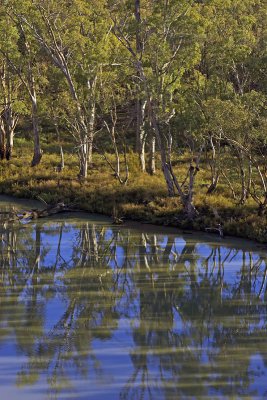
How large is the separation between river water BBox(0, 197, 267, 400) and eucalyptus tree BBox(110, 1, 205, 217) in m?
3.94

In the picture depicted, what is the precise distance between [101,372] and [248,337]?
2878 mm

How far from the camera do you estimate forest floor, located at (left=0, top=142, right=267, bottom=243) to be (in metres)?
19.8

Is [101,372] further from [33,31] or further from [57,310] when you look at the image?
[33,31]

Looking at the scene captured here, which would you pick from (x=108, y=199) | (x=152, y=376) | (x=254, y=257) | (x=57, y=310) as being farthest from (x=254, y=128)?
(x=152, y=376)

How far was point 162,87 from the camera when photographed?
2233cm

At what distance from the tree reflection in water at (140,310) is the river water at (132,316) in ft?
0.07

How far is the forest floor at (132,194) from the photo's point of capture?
65.0ft

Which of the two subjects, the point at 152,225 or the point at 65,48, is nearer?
the point at 152,225

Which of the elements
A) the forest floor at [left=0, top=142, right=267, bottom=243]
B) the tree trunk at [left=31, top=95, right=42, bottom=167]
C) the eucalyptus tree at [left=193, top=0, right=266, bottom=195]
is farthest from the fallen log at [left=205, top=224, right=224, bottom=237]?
the tree trunk at [left=31, top=95, right=42, bottom=167]

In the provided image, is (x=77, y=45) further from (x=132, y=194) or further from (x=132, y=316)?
(x=132, y=316)

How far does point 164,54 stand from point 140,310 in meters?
11.3

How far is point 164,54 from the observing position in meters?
21.5

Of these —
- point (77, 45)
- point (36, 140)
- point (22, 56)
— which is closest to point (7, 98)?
point (22, 56)

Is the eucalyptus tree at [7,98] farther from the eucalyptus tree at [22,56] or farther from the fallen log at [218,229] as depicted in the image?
the fallen log at [218,229]
